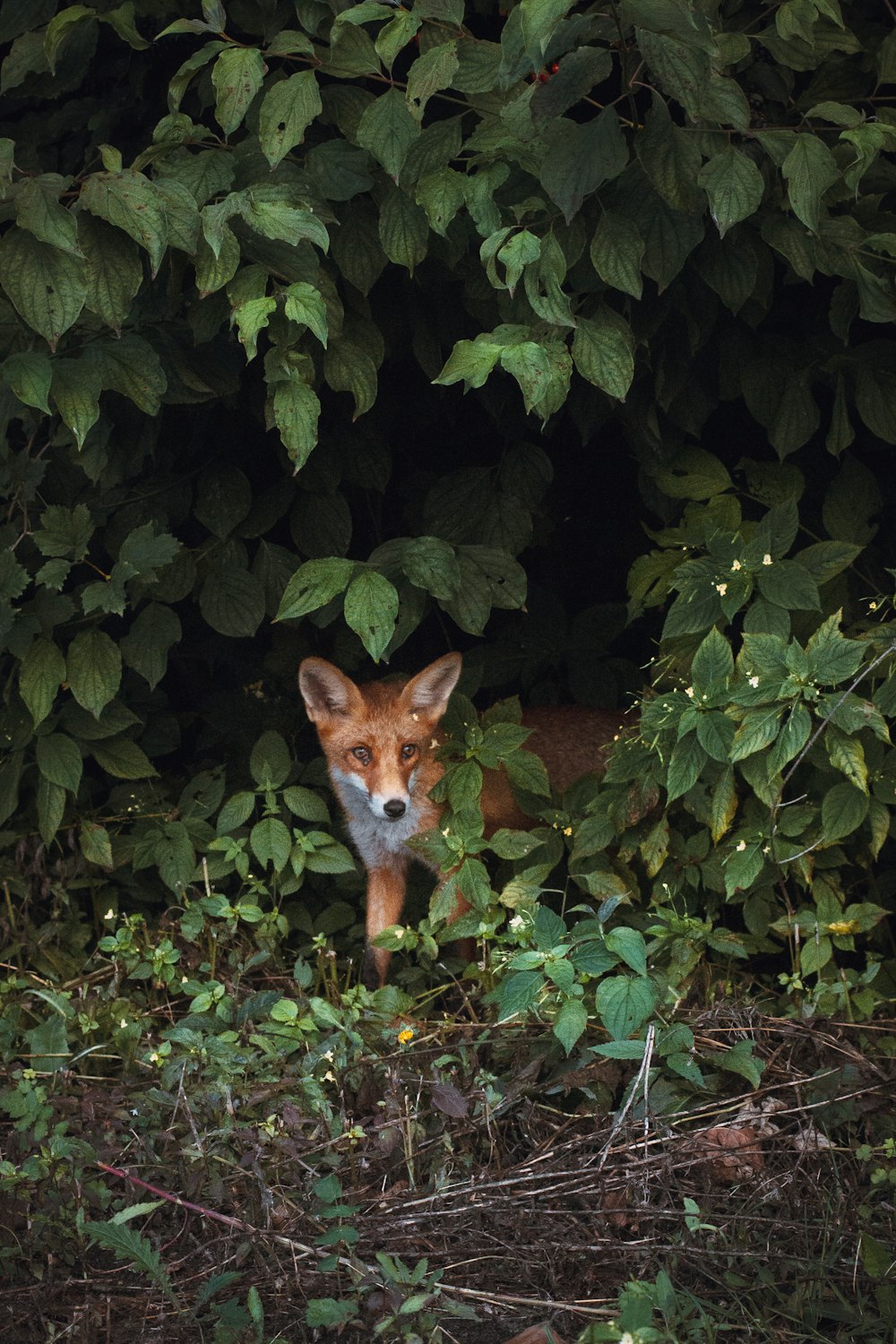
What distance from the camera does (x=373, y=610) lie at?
135 inches

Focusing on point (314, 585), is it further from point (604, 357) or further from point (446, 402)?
point (446, 402)

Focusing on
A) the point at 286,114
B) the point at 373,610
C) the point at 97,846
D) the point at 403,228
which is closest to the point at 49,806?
the point at 97,846

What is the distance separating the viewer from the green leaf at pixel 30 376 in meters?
3.10

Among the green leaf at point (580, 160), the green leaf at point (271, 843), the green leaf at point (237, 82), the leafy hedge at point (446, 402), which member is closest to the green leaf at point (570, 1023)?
the leafy hedge at point (446, 402)

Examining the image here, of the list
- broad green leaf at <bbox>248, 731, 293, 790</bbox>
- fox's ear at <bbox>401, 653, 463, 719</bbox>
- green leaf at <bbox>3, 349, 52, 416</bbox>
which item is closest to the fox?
fox's ear at <bbox>401, 653, 463, 719</bbox>

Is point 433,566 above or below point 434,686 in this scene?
above

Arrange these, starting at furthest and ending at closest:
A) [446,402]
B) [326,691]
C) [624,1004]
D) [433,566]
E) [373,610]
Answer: [446,402]
[326,691]
[433,566]
[373,610]
[624,1004]

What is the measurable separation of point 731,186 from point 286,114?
0.99 meters

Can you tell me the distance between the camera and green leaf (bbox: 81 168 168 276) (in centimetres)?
286

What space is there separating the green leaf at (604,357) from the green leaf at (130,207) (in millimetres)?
958

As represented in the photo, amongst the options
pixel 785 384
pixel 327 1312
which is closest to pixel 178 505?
pixel 785 384

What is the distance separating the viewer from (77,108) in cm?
465

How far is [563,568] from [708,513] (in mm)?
1143

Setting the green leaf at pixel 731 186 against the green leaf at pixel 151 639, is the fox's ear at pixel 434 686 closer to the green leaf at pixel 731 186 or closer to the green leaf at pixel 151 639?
the green leaf at pixel 151 639
